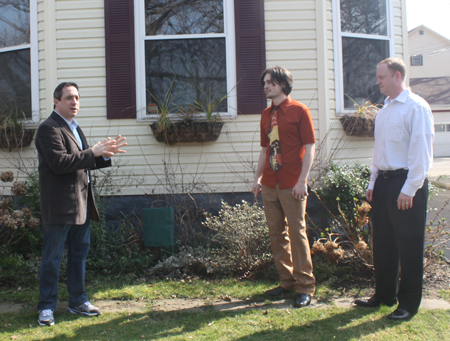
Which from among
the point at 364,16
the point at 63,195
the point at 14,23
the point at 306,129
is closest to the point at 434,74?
the point at 364,16

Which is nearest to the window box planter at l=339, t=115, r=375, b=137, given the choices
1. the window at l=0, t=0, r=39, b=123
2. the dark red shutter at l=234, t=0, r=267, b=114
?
the dark red shutter at l=234, t=0, r=267, b=114

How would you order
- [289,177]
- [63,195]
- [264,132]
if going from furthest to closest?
[264,132], [289,177], [63,195]

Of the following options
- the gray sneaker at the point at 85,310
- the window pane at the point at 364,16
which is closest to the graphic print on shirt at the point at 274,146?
the gray sneaker at the point at 85,310

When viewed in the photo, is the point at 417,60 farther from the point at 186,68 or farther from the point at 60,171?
the point at 60,171

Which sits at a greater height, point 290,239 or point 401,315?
point 290,239

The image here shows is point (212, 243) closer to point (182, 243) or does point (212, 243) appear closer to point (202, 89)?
point (182, 243)

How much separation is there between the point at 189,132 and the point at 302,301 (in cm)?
255

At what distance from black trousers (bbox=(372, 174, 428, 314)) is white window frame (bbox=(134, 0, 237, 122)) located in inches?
101

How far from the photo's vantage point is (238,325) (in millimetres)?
3029

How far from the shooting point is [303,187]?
3.26 m

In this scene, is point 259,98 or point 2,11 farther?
point 2,11

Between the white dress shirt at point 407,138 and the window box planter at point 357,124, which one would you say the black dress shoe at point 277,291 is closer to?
the white dress shirt at point 407,138

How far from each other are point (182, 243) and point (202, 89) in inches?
78.3

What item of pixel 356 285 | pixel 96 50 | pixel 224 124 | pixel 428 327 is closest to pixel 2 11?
pixel 96 50
